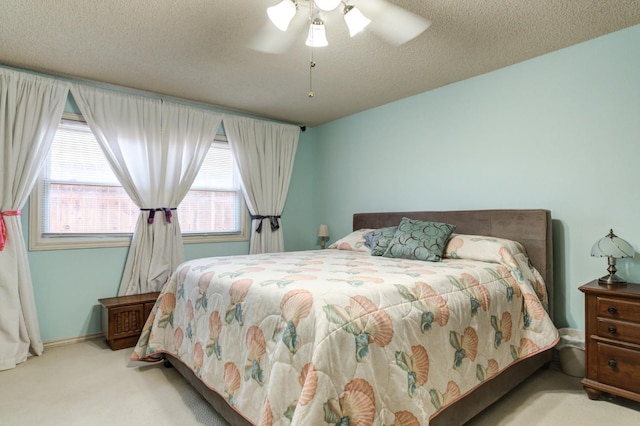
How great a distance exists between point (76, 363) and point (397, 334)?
2.59m

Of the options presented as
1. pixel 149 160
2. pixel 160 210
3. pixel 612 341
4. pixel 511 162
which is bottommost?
pixel 612 341

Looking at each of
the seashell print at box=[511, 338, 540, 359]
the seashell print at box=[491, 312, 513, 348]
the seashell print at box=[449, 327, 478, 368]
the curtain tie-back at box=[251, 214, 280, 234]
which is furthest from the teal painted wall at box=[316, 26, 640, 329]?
the curtain tie-back at box=[251, 214, 280, 234]

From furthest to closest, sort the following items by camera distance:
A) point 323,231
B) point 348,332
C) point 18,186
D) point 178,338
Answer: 1. point 323,231
2. point 18,186
3. point 178,338
4. point 348,332

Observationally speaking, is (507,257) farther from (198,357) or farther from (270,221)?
(270,221)

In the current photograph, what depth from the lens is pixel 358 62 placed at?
9.29 ft

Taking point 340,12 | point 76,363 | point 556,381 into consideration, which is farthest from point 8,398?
point 556,381

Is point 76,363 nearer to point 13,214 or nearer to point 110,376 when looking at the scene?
point 110,376

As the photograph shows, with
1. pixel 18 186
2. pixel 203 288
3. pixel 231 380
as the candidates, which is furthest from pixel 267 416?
pixel 18 186

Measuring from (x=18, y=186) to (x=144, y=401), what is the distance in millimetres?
2077

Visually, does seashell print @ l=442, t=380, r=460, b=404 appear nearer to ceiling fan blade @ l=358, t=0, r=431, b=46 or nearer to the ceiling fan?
the ceiling fan

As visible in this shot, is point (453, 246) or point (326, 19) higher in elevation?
point (326, 19)

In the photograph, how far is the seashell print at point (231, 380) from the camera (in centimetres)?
170

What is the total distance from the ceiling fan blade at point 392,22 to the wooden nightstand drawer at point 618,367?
230 cm

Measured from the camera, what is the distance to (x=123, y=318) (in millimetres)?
3006
